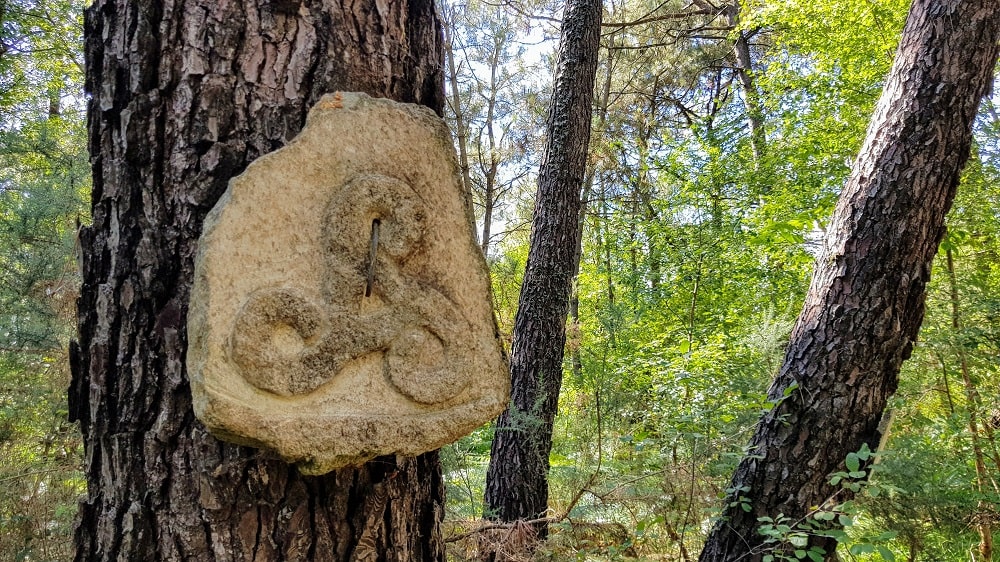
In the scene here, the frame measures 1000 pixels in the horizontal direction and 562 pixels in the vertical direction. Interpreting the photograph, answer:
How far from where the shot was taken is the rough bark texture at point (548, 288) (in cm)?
331

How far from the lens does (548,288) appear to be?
11.8 ft

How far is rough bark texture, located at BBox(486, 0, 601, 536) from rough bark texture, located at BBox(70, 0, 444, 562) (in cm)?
207

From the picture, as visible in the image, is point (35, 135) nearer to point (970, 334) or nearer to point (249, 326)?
point (249, 326)

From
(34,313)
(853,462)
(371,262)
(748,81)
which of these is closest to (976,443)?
(853,462)

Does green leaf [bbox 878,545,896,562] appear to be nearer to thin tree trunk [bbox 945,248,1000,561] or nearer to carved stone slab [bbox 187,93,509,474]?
carved stone slab [bbox 187,93,509,474]

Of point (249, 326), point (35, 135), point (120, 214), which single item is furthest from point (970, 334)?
point (35, 135)

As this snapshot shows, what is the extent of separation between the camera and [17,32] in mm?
4883

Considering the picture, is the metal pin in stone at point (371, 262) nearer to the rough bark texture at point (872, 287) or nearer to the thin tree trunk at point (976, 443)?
the rough bark texture at point (872, 287)

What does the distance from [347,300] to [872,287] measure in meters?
2.02

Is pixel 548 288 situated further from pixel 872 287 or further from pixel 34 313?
pixel 34 313

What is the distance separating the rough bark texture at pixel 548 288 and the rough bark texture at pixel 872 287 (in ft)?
3.89

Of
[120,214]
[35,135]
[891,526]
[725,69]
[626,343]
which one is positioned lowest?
[891,526]

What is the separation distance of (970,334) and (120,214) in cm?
421

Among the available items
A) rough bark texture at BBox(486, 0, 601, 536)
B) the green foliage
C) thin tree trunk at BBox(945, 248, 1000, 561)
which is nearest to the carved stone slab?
rough bark texture at BBox(486, 0, 601, 536)
